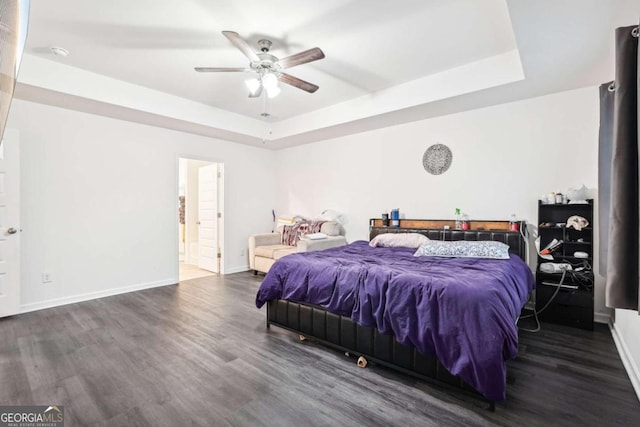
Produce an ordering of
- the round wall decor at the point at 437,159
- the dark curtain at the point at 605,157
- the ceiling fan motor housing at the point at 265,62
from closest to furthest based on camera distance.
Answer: the dark curtain at the point at 605,157
the ceiling fan motor housing at the point at 265,62
the round wall decor at the point at 437,159

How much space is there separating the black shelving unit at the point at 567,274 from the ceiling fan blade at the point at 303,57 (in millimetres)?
2886

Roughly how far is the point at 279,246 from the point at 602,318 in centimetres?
443

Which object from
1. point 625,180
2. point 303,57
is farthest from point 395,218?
point 625,180

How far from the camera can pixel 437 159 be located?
430 cm

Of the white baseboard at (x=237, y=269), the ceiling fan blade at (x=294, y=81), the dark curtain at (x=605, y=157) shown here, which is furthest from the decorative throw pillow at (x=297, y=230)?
the dark curtain at (x=605, y=157)

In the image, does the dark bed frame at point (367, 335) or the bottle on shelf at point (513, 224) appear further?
the bottle on shelf at point (513, 224)

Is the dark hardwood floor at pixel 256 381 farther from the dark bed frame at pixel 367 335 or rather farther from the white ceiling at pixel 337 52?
the white ceiling at pixel 337 52

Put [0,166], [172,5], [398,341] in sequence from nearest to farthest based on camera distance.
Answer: [398,341]
[172,5]
[0,166]

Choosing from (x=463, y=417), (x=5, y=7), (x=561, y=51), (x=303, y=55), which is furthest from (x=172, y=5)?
(x=463, y=417)

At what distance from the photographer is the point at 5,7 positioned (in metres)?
0.60

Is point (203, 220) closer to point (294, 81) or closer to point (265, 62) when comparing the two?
point (294, 81)

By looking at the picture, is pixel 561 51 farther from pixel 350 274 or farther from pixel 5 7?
pixel 5 7

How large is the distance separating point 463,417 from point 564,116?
3419 millimetres

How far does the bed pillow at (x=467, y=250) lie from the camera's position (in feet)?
9.71
